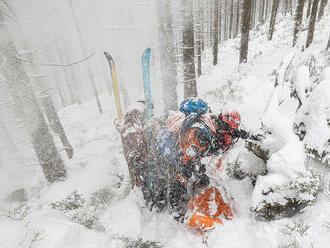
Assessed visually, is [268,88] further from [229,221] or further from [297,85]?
[229,221]

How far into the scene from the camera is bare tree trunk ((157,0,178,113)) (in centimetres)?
638

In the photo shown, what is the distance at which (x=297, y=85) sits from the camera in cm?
339

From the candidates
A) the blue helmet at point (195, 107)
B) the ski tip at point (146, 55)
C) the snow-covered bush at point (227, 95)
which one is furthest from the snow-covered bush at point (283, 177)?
the snow-covered bush at point (227, 95)

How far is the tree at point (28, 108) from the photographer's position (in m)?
4.42

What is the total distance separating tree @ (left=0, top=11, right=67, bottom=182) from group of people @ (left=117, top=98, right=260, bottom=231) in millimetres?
2847

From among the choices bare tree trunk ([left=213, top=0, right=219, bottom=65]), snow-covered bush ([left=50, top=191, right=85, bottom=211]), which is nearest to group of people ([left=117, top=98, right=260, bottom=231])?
snow-covered bush ([left=50, top=191, right=85, bottom=211])

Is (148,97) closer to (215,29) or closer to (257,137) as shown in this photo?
(257,137)

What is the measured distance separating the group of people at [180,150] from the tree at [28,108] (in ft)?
9.34

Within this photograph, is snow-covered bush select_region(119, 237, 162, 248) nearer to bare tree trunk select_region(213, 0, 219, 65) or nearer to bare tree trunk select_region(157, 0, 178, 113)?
bare tree trunk select_region(157, 0, 178, 113)

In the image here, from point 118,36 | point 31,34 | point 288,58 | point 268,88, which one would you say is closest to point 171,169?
point 288,58

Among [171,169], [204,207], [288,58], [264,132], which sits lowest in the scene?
[204,207]

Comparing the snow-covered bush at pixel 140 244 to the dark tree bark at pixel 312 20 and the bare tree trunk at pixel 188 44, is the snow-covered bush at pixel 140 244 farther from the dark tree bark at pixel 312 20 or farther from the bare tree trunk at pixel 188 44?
the dark tree bark at pixel 312 20

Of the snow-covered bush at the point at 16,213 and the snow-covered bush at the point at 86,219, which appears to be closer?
the snow-covered bush at the point at 16,213

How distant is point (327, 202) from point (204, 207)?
5.08ft
